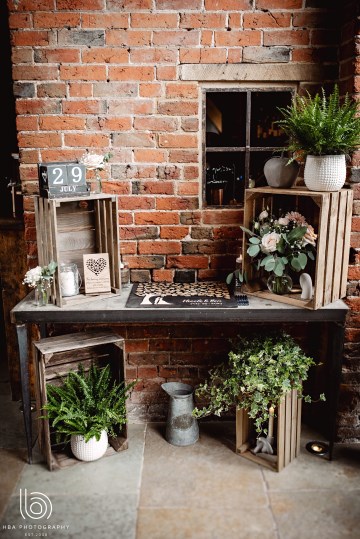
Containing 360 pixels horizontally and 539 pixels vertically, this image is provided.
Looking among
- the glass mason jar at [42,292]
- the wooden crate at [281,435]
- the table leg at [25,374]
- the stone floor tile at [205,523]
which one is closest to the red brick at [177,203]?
the glass mason jar at [42,292]

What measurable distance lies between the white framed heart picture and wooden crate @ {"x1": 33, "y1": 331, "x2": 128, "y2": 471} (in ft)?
0.96

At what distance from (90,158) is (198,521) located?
6.32 ft

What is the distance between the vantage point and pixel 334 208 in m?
2.52

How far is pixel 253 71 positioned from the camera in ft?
9.24

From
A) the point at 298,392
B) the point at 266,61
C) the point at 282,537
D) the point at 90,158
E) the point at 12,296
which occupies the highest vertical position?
the point at 266,61

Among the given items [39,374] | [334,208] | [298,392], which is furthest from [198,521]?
[334,208]

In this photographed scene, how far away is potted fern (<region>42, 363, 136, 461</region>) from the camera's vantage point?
2.64m

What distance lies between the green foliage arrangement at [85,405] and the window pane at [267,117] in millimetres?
1627

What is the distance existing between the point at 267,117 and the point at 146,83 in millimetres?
742

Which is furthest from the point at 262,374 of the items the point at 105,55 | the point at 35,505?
the point at 105,55

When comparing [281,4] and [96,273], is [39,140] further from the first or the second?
[281,4]

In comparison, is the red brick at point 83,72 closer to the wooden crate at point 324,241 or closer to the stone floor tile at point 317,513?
the wooden crate at point 324,241

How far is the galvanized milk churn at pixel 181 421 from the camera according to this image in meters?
2.91

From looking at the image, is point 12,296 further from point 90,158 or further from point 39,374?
point 90,158
